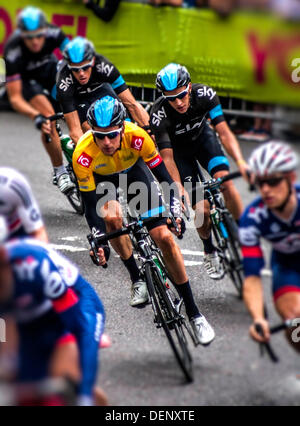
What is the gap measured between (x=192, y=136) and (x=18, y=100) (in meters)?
1.70

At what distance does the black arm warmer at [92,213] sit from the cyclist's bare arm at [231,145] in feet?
3.51

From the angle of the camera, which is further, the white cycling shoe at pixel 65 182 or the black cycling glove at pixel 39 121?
the white cycling shoe at pixel 65 182

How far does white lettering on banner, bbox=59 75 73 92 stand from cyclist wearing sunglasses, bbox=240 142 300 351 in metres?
3.86

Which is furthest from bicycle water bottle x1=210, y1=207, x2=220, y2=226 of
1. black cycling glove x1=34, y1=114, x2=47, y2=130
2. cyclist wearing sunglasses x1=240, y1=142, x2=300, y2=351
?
black cycling glove x1=34, y1=114, x2=47, y2=130

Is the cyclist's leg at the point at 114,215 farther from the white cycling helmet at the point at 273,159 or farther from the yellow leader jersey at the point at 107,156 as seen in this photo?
the white cycling helmet at the point at 273,159

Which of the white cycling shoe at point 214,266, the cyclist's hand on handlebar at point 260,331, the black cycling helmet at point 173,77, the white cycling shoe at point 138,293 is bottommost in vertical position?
the white cycling shoe at point 138,293

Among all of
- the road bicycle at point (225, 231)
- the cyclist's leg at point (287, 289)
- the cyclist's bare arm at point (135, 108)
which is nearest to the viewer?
the cyclist's leg at point (287, 289)

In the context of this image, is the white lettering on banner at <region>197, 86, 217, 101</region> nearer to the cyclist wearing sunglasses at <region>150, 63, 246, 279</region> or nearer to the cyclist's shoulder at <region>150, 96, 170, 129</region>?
the cyclist wearing sunglasses at <region>150, 63, 246, 279</region>

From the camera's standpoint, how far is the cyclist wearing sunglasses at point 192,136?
20.4 ft

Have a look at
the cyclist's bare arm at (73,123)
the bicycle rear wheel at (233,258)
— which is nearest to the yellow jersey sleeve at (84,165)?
the bicycle rear wheel at (233,258)

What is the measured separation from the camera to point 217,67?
5.39m

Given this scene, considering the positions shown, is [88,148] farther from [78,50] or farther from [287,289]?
[287,289]
